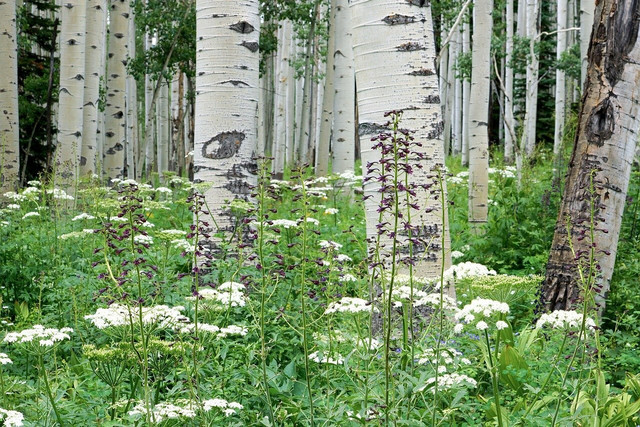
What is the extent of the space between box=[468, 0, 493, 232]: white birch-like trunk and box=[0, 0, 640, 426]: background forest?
0.03 m

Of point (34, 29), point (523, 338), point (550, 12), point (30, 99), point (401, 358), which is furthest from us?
point (550, 12)

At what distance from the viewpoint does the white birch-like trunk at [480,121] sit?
27.0ft

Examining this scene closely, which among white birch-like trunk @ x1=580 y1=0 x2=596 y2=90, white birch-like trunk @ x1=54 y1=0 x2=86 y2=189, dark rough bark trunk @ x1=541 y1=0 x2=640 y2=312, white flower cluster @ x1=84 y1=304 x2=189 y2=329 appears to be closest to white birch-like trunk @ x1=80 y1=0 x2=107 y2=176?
white birch-like trunk @ x1=54 y1=0 x2=86 y2=189

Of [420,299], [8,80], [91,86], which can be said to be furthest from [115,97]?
[420,299]

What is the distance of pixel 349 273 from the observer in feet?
11.1

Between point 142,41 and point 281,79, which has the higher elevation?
point 142,41

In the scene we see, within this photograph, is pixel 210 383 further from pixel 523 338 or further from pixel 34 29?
pixel 34 29

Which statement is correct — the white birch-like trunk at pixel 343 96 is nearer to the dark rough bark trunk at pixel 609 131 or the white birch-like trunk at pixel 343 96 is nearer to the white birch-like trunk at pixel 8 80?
the white birch-like trunk at pixel 8 80

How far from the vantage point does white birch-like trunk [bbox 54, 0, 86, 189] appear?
9.17 metres

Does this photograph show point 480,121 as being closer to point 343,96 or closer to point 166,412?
point 343,96

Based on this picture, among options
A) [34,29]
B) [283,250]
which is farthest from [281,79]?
[283,250]

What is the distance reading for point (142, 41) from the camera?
23.7 meters

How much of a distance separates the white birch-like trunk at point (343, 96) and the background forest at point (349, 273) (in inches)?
82.5

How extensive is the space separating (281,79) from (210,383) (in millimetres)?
16353
